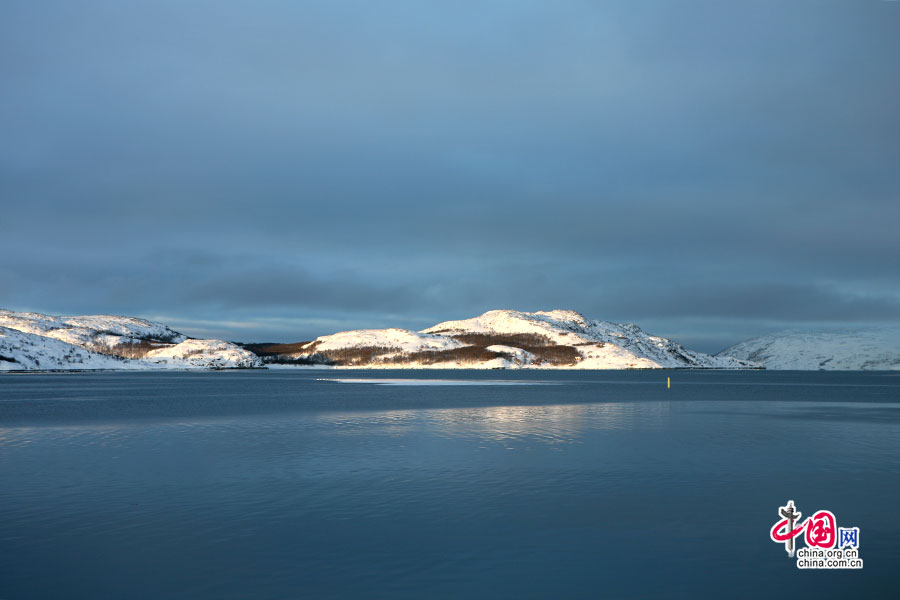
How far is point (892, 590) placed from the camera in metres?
18.1

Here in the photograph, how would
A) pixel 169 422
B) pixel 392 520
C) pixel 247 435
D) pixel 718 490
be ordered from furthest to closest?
1. pixel 169 422
2. pixel 247 435
3. pixel 718 490
4. pixel 392 520

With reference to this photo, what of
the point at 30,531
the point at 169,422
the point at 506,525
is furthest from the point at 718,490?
the point at 169,422

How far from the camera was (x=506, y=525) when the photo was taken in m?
25.2

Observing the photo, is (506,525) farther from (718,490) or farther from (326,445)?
(326,445)

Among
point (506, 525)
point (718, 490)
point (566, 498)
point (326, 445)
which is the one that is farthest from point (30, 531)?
point (718, 490)

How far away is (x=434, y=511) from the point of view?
2750 centimetres

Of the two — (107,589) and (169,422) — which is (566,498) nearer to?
(107,589)

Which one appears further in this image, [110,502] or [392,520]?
[110,502]

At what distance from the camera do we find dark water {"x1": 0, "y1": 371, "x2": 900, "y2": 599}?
61.9 ft

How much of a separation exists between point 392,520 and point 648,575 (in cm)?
1029

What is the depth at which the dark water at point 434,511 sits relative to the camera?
18859 millimetres

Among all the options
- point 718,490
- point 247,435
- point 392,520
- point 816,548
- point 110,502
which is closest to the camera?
point 816,548

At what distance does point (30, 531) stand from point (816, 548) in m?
27.2

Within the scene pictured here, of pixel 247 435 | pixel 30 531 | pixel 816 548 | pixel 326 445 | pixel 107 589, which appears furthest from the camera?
pixel 247 435
